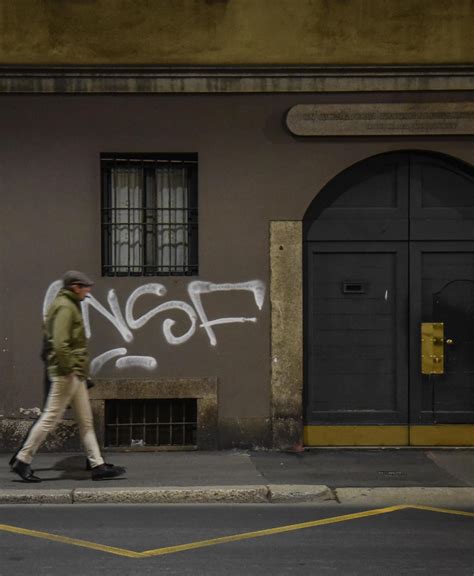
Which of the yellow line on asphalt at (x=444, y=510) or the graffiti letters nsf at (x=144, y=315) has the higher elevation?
the graffiti letters nsf at (x=144, y=315)

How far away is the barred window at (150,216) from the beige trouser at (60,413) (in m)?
2.10

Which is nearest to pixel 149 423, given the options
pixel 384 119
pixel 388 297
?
pixel 388 297

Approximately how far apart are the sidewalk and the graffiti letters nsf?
3.21ft

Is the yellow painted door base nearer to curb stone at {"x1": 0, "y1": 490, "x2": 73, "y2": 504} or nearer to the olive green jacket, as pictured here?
the olive green jacket

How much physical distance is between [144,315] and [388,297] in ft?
8.50

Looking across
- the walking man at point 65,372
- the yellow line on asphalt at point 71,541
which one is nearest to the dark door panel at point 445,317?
the walking man at point 65,372

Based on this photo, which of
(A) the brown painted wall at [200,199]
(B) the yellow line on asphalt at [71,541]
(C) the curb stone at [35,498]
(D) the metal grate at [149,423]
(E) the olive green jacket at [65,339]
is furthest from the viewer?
(D) the metal grate at [149,423]

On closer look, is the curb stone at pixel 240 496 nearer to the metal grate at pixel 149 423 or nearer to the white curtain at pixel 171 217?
the metal grate at pixel 149 423

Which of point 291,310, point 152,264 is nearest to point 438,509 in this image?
point 291,310

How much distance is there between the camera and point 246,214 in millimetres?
11039

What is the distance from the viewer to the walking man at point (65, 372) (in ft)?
30.2

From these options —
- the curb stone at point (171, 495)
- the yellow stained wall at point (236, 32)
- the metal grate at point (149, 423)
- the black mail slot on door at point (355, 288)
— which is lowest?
the curb stone at point (171, 495)

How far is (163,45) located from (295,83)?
1.42 meters

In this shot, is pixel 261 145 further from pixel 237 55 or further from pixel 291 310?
pixel 291 310
